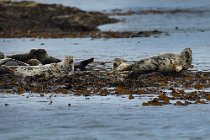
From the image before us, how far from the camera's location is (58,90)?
16.0 metres

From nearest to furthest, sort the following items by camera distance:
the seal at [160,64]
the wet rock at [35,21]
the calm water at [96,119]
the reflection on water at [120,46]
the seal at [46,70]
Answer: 1. the calm water at [96,119]
2. the seal at [46,70]
3. the seal at [160,64]
4. the reflection on water at [120,46]
5. the wet rock at [35,21]

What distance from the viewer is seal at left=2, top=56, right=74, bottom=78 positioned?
1775cm

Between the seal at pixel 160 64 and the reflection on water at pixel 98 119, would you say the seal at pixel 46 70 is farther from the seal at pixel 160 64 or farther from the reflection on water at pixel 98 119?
the reflection on water at pixel 98 119

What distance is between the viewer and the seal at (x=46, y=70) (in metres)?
17.8

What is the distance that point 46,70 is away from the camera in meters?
17.8

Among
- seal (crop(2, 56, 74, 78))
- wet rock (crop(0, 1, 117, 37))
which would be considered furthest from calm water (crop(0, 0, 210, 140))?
wet rock (crop(0, 1, 117, 37))

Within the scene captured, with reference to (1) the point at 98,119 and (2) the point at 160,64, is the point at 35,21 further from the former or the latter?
(1) the point at 98,119

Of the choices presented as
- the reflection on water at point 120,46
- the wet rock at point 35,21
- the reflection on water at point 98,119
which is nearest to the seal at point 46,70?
the reflection on water at point 98,119

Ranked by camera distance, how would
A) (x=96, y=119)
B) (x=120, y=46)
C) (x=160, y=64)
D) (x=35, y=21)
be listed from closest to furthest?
1. (x=96, y=119)
2. (x=160, y=64)
3. (x=120, y=46)
4. (x=35, y=21)

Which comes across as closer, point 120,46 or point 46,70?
point 46,70

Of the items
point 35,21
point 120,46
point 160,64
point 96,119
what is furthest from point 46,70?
point 35,21

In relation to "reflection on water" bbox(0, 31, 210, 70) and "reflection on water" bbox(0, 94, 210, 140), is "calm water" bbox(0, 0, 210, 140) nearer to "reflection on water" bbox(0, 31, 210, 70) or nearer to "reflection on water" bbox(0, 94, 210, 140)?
"reflection on water" bbox(0, 94, 210, 140)

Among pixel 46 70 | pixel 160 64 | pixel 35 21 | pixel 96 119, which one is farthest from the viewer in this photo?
pixel 35 21

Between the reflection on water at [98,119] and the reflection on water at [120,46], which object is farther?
the reflection on water at [120,46]
